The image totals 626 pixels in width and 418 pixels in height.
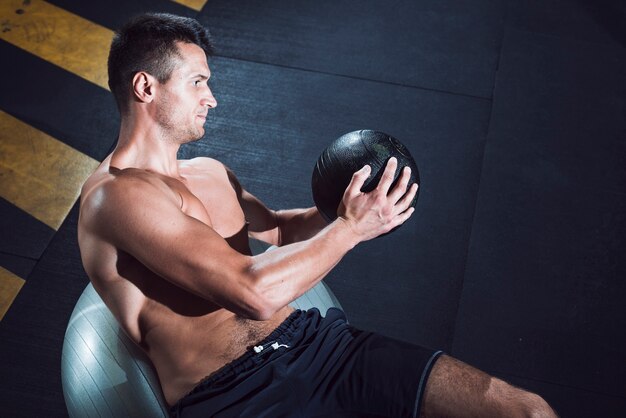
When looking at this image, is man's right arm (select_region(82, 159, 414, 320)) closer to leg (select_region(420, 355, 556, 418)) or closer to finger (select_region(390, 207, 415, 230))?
finger (select_region(390, 207, 415, 230))

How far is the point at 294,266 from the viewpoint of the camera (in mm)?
2166

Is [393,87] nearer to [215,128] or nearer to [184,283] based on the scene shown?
[215,128]

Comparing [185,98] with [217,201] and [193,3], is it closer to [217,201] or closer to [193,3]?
[217,201]

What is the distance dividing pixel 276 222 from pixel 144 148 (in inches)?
27.9

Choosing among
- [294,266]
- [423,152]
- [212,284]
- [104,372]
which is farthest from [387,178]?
[423,152]

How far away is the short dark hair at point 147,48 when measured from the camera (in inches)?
96.1

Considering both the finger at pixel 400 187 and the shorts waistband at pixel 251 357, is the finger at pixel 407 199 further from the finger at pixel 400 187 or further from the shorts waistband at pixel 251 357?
the shorts waistband at pixel 251 357

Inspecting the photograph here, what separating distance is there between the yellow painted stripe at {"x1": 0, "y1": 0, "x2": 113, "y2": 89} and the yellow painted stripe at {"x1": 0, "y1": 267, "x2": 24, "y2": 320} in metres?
1.39

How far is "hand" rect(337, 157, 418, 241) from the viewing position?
7.54ft

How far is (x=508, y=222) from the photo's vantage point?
12.4 ft

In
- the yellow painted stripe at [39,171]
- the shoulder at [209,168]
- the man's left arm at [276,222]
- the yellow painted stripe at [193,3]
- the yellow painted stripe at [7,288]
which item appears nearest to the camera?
the shoulder at [209,168]

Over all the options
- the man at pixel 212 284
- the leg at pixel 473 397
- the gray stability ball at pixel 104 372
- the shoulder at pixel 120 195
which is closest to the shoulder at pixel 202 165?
the man at pixel 212 284

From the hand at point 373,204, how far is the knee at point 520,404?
622 millimetres

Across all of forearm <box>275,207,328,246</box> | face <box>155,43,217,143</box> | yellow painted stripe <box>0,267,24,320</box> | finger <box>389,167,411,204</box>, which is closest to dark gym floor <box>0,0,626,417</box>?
yellow painted stripe <box>0,267,24,320</box>
